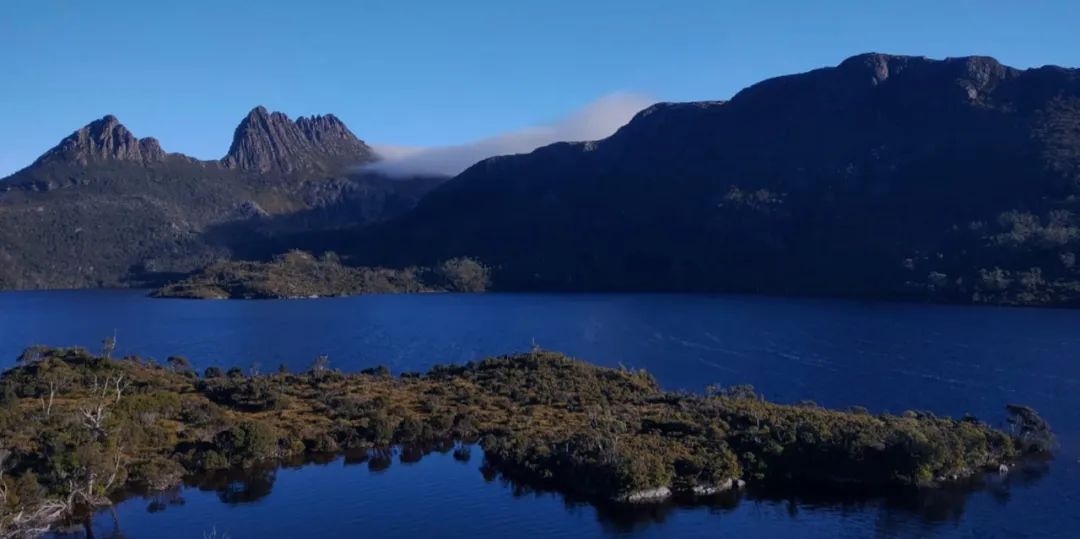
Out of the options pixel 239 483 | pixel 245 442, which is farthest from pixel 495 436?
pixel 239 483

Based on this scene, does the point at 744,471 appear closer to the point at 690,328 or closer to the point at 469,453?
the point at 469,453

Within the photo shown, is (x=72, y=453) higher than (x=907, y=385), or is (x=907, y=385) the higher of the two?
(x=72, y=453)

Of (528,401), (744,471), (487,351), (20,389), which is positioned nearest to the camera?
(744,471)

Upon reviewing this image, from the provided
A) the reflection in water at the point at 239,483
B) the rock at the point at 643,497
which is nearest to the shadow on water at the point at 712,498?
the reflection in water at the point at 239,483

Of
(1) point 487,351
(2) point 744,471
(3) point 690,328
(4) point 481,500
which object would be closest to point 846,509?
(2) point 744,471

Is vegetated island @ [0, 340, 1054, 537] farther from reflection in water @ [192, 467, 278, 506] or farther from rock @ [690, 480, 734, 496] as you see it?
reflection in water @ [192, 467, 278, 506]
